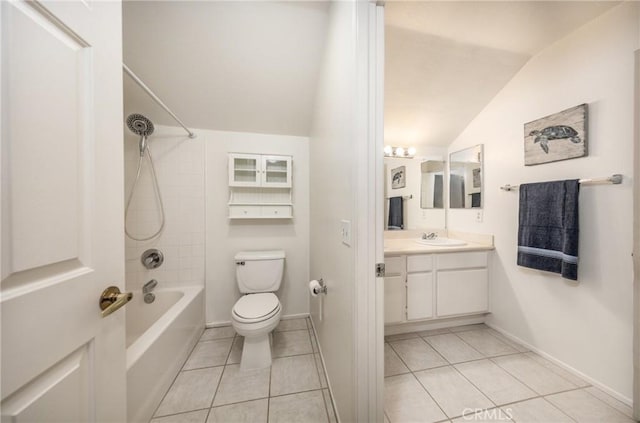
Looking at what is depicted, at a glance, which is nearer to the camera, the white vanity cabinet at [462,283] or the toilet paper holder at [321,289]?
the toilet paper holder at [321,289]

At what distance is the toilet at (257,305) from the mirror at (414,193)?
50.8 inches

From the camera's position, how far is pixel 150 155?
1926 millimetres

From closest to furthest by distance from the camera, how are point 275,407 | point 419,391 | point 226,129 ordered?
point 275,407 → point 419,391 → point 226,129

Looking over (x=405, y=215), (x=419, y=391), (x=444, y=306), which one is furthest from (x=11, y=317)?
(x=405, y=215)

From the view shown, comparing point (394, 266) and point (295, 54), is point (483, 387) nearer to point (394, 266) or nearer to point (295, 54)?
point (394, 266)

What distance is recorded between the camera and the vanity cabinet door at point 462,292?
6.33 feet

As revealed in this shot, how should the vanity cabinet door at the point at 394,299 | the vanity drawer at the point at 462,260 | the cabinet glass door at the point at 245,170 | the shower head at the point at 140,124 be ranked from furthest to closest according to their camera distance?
the cabinet glass door at the point at 245,170 < the vanity drawer at the point at 462,260 < the vanity cabinet door at the point at 394,299 < the shower head at the point at 140,124

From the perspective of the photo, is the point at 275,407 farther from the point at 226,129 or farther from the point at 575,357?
the point at 226,129

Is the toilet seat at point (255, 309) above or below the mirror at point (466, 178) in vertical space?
below

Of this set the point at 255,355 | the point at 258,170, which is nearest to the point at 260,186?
the point at 258,170

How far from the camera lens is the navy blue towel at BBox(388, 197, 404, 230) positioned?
2361 millimetres

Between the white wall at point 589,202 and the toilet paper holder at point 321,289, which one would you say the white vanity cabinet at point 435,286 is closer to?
the white wall at point 589,202

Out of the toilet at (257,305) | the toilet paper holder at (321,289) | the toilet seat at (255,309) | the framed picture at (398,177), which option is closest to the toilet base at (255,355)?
the toilet at (257,305)

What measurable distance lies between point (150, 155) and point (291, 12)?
5.30 ft
